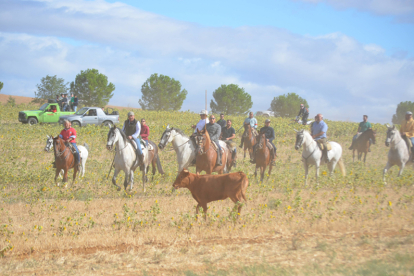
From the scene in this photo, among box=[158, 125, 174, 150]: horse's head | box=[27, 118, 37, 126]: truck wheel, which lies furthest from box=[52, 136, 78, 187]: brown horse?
box=[27, 118, 37, 126]: truck wheel

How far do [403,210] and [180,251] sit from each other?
593 cm

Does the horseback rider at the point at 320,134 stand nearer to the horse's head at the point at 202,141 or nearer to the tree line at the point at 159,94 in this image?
the horse's head at the point at 202,141

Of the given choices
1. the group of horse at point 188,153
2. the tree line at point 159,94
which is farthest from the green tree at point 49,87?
the group of horse at point 188,153

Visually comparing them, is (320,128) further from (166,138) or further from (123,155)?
(123,155)

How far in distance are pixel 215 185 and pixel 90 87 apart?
205 feet

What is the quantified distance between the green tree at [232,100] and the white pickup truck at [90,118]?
61.1m

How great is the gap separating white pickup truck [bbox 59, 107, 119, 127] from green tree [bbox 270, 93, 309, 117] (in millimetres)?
68940

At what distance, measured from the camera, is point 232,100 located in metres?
93.1

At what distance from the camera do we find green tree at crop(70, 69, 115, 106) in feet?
220

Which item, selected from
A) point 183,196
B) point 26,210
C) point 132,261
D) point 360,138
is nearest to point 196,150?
point 183,196

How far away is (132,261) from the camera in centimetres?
667

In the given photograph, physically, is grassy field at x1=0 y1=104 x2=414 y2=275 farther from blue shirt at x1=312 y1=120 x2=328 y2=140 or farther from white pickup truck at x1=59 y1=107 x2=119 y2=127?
white pickup truck at x1=59 y1=107 x2=119 y2=127

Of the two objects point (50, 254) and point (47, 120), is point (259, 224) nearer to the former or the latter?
point (50, 254)

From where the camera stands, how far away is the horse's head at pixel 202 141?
12.4 meters
